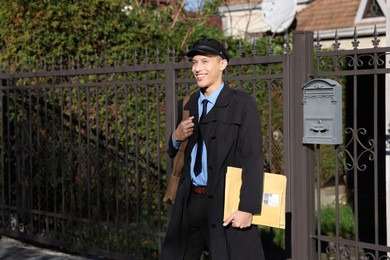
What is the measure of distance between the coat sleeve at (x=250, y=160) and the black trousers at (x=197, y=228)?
0.88 feet

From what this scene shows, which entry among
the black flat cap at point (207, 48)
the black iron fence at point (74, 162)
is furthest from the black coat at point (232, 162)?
the black iron fence at point (74, 162)

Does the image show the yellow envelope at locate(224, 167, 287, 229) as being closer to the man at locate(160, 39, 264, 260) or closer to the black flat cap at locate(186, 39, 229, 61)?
the man at locate(160, 39, 264, 260)

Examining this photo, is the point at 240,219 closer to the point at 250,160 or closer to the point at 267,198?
the point at 267,198

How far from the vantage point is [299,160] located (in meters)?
6.03

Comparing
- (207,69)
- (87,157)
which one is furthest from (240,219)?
(87,157)

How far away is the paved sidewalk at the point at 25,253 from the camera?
27.3 ft

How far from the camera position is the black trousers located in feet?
16.6

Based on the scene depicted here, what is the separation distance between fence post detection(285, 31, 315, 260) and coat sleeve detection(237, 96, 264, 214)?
1.11 m

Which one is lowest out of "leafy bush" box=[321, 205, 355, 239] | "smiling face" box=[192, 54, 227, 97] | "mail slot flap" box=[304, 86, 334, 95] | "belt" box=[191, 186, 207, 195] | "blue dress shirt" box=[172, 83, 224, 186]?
"leafy bush" box=[321, 205, 355, 239]

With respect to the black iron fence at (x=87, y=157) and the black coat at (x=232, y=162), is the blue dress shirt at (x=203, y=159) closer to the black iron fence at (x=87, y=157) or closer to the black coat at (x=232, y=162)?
the black coat at (x=232, y=162)

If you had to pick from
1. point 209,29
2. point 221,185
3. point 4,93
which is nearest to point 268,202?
point 221,185

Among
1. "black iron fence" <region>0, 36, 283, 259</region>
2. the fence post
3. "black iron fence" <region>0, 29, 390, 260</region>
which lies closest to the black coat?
the fence post

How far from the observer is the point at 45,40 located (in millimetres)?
9422

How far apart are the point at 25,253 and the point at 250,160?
4.39 metres
